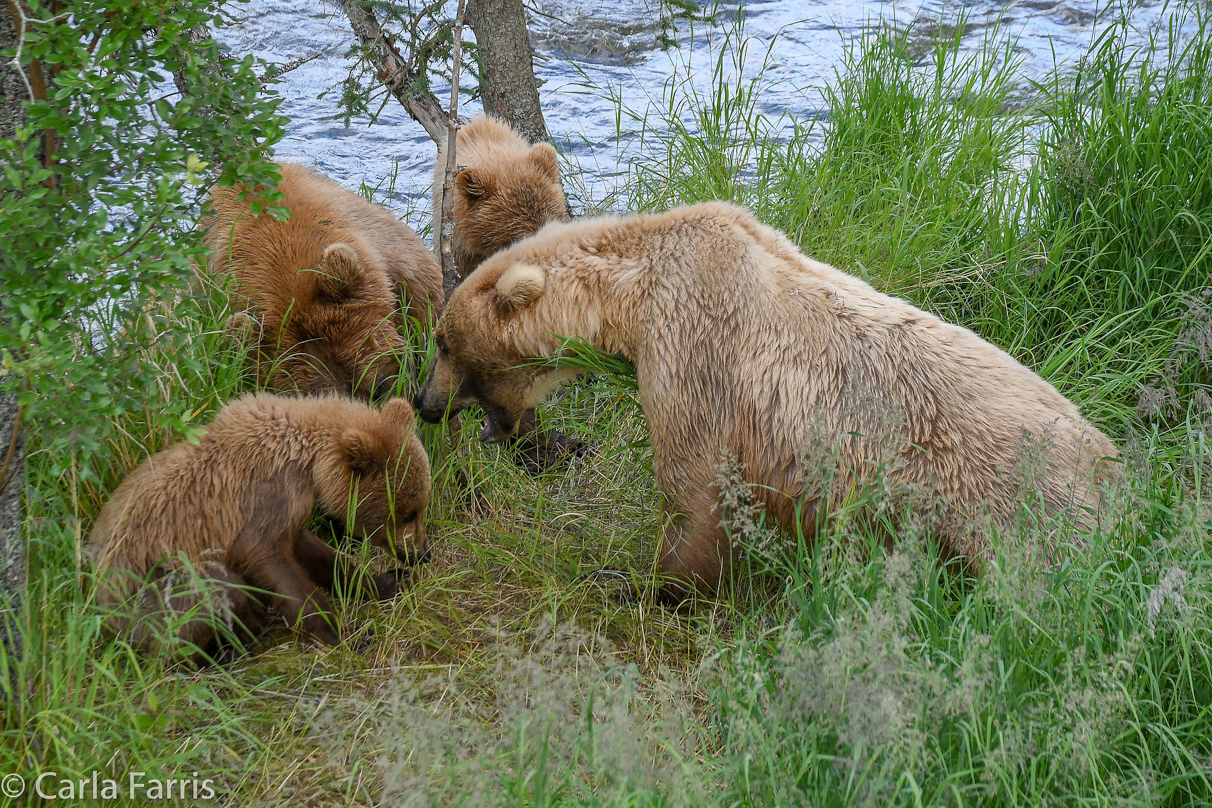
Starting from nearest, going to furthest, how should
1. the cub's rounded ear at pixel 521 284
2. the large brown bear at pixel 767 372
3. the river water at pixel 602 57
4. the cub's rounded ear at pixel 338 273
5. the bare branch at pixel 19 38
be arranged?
1. the bare branch at pixel 19 38
2. the large brown bear at pixel 767 372
3. the cub's rounded ear at pixel 521 284
4. the cub's rounded ear at pixel 338 273
5. the river water at pixel 602 57

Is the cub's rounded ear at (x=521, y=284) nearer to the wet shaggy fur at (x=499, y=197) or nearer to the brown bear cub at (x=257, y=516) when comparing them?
the brown bear cub at (x=257, y=516)

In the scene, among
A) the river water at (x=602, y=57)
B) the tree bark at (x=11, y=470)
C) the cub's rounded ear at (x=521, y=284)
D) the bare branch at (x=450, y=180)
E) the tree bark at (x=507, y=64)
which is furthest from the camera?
the river water at (x=602, y=57)

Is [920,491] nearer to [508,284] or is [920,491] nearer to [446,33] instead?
[508,284]

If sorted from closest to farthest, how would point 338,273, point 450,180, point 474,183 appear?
point 338,273
point 450,180
point 474,183

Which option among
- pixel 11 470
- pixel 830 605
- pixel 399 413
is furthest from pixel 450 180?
pixel 830 605

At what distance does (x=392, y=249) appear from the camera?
5.66 metres

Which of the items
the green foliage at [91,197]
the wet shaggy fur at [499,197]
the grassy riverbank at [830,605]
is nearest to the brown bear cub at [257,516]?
the grassy riverbank at [830,605]

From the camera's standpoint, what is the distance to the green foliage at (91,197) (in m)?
2.97

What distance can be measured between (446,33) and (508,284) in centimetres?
246

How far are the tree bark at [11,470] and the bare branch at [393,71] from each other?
8.46ft

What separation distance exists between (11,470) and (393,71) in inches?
140

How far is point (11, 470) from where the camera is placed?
133 inches

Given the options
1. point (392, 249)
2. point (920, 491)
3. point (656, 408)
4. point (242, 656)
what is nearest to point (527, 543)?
point (656, 408)

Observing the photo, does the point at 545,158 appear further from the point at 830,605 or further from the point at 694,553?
the point at 830,605
